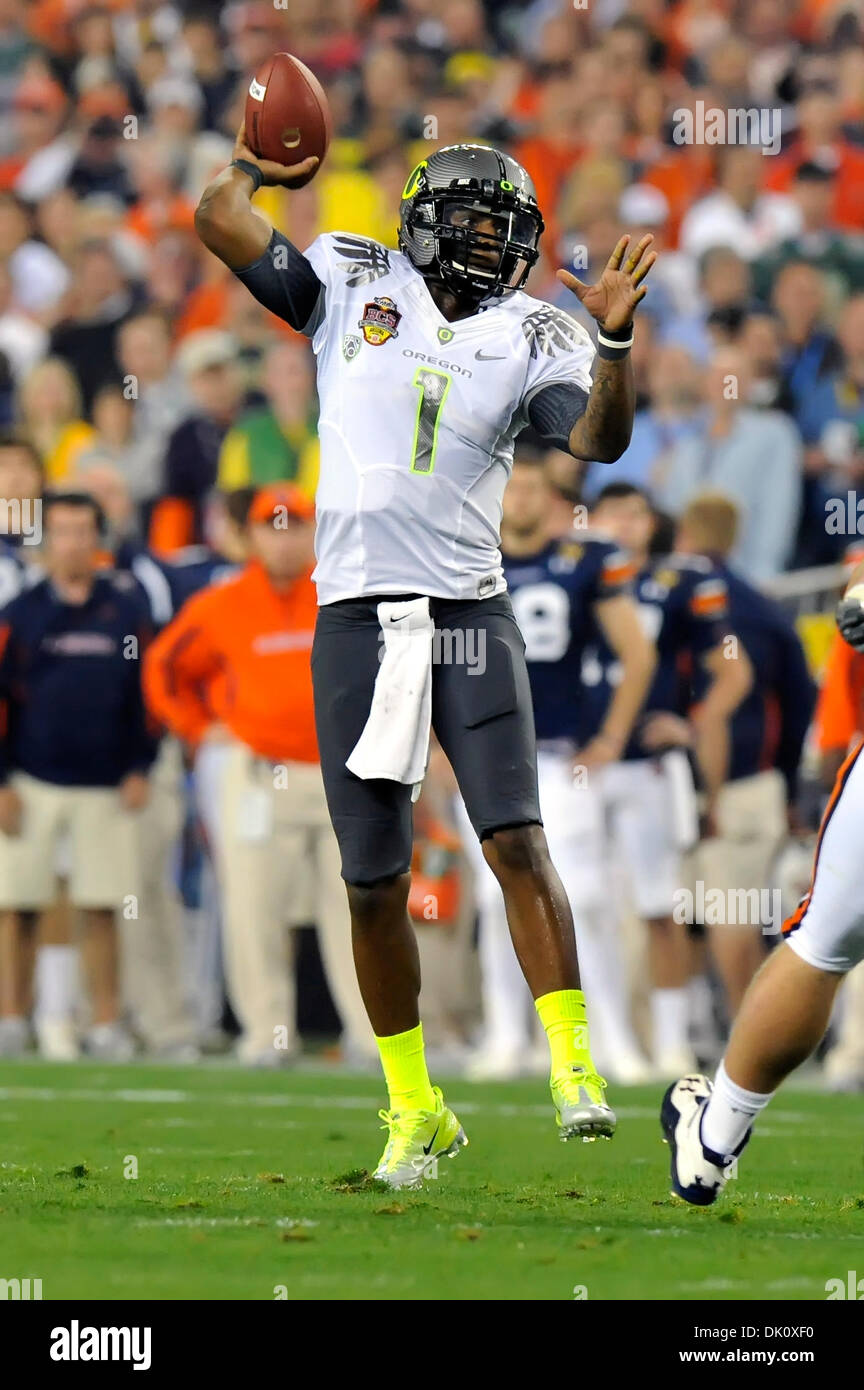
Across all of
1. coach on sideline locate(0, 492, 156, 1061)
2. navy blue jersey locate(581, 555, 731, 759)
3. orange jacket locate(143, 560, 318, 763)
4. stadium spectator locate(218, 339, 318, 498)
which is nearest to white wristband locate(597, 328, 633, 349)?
navy blue jersey locate(581, 555, 731, 759)

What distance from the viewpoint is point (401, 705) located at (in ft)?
18.2

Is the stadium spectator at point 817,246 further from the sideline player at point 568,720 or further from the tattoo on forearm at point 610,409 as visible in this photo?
the tattoo on forearm at point 610,409

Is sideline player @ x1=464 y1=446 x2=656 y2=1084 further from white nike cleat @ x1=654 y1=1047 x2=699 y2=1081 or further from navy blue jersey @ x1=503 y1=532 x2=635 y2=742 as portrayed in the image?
white nike cleat @ x1=654 y1=1047 x2=699 y2=1081

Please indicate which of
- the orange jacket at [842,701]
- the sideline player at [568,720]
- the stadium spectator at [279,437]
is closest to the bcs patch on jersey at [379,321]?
the orange jacket at [842,701]

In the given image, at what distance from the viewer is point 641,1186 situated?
5.90 metres

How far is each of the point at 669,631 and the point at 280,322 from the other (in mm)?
4414

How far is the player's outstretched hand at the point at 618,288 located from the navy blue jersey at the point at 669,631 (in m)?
4.74

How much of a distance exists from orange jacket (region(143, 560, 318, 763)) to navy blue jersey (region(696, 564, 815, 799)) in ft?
5.52

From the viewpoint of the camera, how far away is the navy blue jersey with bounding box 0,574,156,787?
10.6m

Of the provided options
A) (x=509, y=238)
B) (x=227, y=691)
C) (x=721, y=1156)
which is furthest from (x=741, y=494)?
(x=721, y=1156)

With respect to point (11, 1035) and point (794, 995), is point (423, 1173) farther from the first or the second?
point (11, 1035)

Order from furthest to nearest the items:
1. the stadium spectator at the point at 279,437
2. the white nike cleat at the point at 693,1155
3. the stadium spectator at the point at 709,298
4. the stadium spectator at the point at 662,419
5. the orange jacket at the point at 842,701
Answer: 1. the stadium spectator at the point at 709,298
2. the stadium spectator at the point at 279,437
3. the stadium spectator at the point at 662,419
4. the orange jacket at the point at 842,701
5. the white nike cleat at the point at 693,1155

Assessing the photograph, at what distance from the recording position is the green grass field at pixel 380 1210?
4.24m

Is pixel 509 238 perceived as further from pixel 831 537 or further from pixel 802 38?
pixel 802 38
